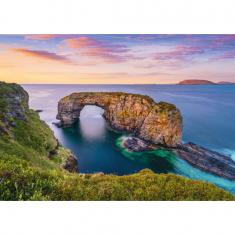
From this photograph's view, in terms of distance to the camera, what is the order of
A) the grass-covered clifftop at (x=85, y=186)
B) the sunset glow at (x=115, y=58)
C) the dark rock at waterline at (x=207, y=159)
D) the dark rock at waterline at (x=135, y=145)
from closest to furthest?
the grass-covered clifftop at (x=85, y=186) < the sunset glow at (x=115, y=58) < the dark rock at waterline at (x=207, y=159) < the dark rock at waterline at (x=135, y=145)

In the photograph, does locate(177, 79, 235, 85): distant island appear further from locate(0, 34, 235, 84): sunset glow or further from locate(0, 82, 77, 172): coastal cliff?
locate(0, 82, 77, 172): coastal cliff

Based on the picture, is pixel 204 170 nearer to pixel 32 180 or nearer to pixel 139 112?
pixel 139 112

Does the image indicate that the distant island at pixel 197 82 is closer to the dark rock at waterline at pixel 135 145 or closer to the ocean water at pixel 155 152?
the ocean water at pixel 155 152

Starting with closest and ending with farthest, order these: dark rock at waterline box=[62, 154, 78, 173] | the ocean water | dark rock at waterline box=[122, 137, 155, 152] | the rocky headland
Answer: the ocean water < dark rock at waterline box=[62, 154, 78, 173] < the rocky headland < dark rock at waterline box=[122, 137, 155, 152]

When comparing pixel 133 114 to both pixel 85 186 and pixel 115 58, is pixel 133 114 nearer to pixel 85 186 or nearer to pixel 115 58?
pixel 115 58

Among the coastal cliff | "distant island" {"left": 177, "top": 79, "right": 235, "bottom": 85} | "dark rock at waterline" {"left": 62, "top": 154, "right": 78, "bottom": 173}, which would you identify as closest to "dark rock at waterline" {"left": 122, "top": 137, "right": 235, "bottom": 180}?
"dark rock at waterline" {"left": 62, "top": 154, "right": 78, "bottom": 173}

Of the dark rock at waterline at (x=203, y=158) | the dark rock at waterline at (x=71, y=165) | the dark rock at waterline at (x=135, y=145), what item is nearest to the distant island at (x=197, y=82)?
the dark rock at waterline at (x=203, y=158)

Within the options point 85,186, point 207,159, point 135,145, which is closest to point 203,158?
point 207,159

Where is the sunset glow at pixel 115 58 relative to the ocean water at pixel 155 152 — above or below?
above
